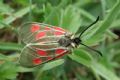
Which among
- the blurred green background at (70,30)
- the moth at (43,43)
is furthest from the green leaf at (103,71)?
the moth at (43,43)

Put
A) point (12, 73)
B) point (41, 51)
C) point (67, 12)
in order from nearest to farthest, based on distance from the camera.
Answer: point (41, 51) < point (12, 73) < point (67, 12)

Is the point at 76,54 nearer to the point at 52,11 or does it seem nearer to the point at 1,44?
the point at 52,11

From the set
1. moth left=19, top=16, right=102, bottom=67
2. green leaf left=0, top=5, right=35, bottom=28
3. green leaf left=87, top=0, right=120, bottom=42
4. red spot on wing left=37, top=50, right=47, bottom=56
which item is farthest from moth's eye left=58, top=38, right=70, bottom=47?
green leaf left=0, top=5, right=35, bottom=28

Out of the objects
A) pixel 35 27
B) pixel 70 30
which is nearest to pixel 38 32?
pixel 35 27

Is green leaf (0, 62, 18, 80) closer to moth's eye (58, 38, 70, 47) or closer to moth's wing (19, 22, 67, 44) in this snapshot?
moth's wing (19, 22, 67, 44)

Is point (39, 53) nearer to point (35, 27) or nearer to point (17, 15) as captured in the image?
point (35, 27)

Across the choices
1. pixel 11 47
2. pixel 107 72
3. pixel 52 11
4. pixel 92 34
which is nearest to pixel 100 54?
pixel 107 72

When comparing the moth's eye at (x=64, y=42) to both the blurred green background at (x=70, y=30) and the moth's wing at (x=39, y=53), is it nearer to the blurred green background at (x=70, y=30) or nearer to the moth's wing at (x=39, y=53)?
the moth's wing at (x=39, y=53)
